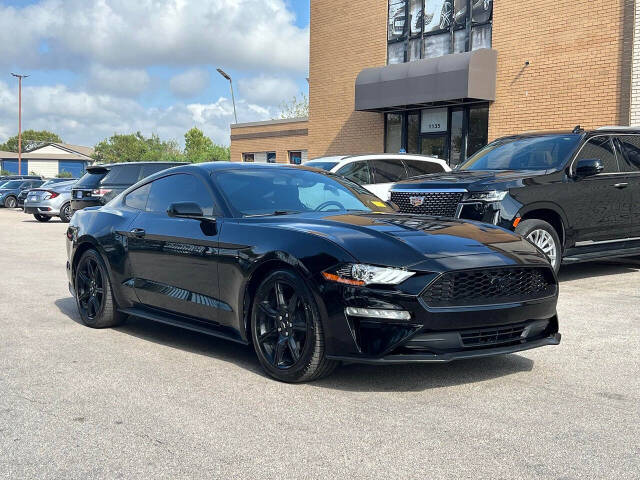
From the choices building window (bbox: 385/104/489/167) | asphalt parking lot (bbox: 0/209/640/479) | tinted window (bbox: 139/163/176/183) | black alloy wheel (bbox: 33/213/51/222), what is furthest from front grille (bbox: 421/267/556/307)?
black alloy wheel (bbox: 33/213/51/222)

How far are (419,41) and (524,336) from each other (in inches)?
724

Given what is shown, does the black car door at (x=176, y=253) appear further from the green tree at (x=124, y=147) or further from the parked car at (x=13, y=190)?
the green tree at (x=124, y=147)

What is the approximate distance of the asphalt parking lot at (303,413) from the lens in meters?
3.50

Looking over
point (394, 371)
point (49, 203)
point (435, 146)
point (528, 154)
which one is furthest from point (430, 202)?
point (49, 203)

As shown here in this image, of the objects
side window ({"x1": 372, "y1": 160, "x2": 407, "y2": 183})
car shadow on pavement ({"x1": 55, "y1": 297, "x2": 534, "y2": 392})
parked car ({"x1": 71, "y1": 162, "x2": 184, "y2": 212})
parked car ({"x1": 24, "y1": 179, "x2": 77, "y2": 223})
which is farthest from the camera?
parked car ({"x1": 24, "y1": 179, "x2": 77, "y2": 223})

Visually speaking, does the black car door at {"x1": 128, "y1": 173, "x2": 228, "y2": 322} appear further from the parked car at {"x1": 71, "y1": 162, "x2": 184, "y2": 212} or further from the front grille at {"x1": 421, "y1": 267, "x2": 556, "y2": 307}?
the parked car at {"x1": 71, "y1": 162, "x2": 184, "y2": 212}

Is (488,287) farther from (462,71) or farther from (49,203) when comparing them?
(49,203)

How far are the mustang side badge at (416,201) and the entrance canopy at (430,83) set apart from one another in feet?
34.1

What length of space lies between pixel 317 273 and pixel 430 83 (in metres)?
16.3

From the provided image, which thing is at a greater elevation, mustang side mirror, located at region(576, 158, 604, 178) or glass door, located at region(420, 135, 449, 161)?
glass door, located at region(420, 135, 449, 161)

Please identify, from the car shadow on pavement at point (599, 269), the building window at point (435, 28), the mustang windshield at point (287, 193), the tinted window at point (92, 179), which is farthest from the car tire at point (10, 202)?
the mustang windshield at point (287, 193)

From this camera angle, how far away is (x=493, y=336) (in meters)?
4.66

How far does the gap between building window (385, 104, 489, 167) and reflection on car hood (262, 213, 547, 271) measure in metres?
14.4

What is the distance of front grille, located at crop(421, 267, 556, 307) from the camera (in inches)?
176
